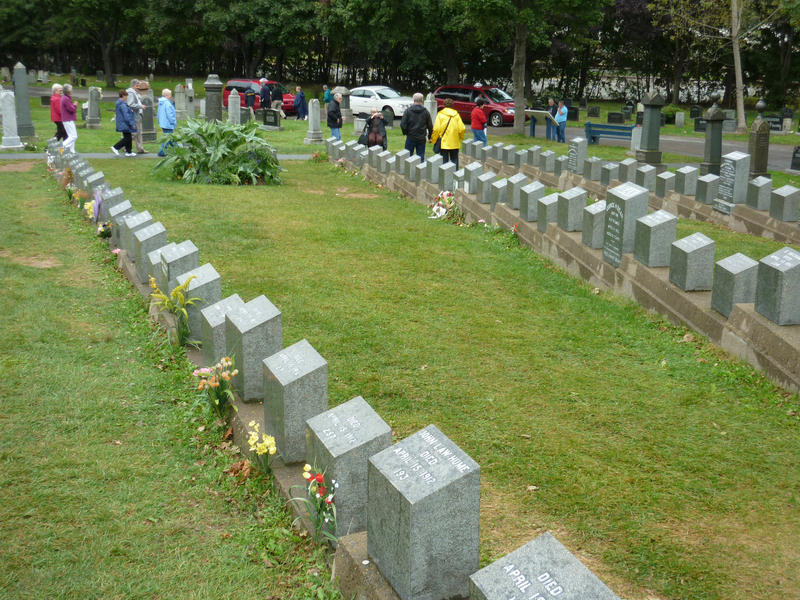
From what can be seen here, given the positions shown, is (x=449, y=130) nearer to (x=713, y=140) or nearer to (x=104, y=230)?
(x=713, y=140)

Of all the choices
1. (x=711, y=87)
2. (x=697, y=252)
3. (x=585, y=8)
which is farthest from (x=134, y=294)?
(x=711, y=87)

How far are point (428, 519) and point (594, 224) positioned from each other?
21.3 ft

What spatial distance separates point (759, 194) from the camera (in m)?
12.5

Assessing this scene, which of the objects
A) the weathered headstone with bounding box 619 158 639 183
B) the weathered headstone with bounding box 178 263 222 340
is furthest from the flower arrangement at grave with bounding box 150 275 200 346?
the weathered headstone with bounding box 619 158 639 183

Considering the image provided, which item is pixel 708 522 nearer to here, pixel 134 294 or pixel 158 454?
pixel 158 454

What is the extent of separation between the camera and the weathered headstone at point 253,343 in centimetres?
518

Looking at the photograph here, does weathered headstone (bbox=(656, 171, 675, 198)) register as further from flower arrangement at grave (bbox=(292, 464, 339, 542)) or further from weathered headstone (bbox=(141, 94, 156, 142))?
weathered headstone (bbox=(141, 94, 156, 142))

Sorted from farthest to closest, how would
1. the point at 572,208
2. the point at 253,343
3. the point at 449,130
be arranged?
1. the point at 449,130
2. the point at 572,208
3. the point at 253,343

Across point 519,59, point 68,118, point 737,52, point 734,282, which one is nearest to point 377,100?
point 519,59

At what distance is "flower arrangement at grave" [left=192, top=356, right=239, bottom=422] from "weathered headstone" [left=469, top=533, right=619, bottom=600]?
2779 mm

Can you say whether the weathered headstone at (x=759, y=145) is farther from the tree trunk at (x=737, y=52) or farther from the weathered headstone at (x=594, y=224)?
the tree trunk at (x=737, y=52)

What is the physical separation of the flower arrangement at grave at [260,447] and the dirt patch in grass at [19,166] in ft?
48.7

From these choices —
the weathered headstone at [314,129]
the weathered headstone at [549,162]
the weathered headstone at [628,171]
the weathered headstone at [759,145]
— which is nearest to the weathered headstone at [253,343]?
the weathered headstone at [628,171]

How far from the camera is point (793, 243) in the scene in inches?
452
